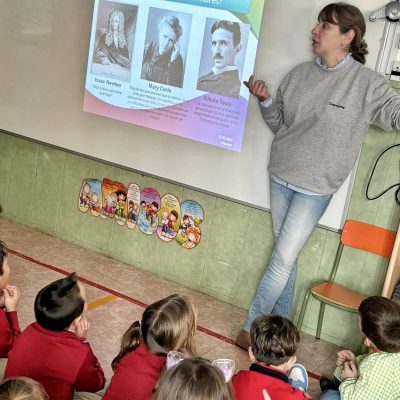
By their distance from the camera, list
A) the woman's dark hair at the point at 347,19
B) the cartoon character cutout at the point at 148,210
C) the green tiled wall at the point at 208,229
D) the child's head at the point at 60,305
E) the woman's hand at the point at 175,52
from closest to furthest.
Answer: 1. the child's head at the point at 60,305
2. the woman's dark hair at the point at 347,19
3. the green tiled wall at the point at 208,229
4. the woman's hand at the point at 175,52
5. the cartoon character cutout at the point at 148,210

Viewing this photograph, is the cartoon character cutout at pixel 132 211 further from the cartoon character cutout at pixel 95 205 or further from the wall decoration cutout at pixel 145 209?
the cartoon character cutout at pixel 95 205

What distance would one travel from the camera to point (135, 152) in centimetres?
399

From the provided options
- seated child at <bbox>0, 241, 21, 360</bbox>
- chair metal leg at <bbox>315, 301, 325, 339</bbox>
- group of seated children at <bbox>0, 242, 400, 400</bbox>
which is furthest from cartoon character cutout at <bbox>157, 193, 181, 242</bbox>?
group of seated children at <bbox>0, 242, 400, 400</bbox>

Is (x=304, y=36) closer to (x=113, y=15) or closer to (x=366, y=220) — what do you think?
(x=366, y=220)

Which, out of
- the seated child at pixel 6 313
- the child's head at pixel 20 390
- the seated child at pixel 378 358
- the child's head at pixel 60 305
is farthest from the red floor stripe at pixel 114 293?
the child's head at pixel 20 390

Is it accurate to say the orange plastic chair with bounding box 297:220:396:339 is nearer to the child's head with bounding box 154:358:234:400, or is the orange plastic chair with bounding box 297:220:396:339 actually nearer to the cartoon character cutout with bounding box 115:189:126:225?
the cartoon character cutout with bounding box 115:189:126:225

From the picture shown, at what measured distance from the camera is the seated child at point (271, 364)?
1842 mm

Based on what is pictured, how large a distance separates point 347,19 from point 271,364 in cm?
173

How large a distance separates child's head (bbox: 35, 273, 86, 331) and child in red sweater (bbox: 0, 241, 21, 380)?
31 cm

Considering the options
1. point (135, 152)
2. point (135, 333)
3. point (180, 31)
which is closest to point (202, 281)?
point (135, 152)

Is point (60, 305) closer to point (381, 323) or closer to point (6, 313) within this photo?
point (6, 313)

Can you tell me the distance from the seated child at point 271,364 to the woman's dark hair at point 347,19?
1.53 meters

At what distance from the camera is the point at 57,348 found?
196cm

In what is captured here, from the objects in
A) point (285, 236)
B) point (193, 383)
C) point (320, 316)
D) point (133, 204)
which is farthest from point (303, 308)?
point (193, 383)
